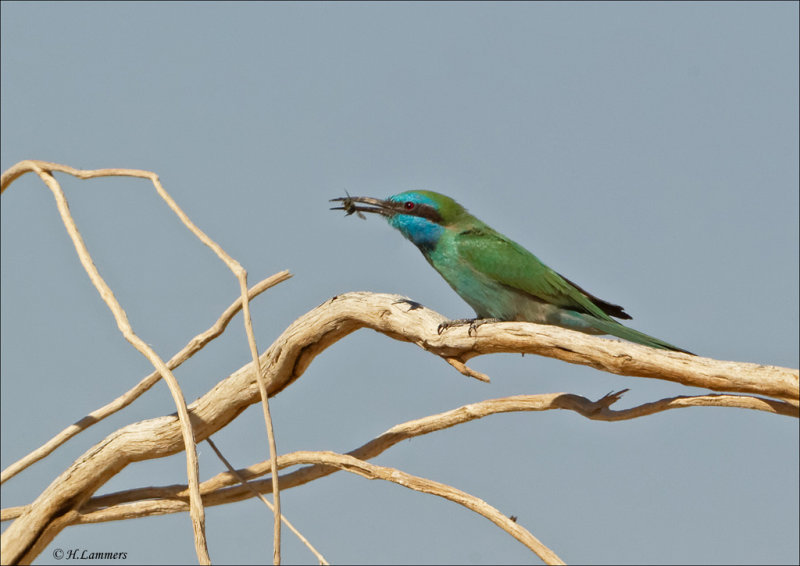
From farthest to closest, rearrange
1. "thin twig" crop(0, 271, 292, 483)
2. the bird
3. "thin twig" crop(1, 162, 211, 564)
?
the bird → "thin twig" crop(0, 271, 292, 483) → "thin twig" crop(1, 162, 211, 564)

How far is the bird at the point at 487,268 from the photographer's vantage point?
581cm

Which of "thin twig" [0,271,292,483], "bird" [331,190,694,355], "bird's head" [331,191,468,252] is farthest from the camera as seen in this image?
"bird's head" [331,191,468,252]

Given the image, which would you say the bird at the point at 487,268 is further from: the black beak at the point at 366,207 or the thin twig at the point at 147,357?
the thin twig at the point at 147,357

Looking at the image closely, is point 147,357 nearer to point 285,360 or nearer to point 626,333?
point 285,360

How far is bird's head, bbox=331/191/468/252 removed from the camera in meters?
6.23

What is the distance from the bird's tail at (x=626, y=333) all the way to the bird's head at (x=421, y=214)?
116 centimetres

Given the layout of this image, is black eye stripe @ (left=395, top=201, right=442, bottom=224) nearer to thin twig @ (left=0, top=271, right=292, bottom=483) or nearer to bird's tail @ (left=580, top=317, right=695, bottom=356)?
bird's tail @ (left=580, top=317, right=695, bottom=356)

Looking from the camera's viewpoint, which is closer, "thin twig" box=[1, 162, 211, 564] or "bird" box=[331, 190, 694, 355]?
"thin twig" box=[1, 162, 211, 564]

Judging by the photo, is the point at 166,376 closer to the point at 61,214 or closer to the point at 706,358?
the point at 61,214

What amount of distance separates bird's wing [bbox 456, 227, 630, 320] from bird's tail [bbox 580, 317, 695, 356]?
0.24 feet

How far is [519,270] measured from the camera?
595cm

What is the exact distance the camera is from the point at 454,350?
4668 mm

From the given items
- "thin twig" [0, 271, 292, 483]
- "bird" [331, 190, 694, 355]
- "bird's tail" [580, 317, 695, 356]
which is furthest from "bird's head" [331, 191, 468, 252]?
"thin twig" [0, 271, 292, 483]

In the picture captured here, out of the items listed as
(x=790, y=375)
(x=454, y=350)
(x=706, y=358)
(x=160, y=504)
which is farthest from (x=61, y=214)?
(x=790, y=375)
